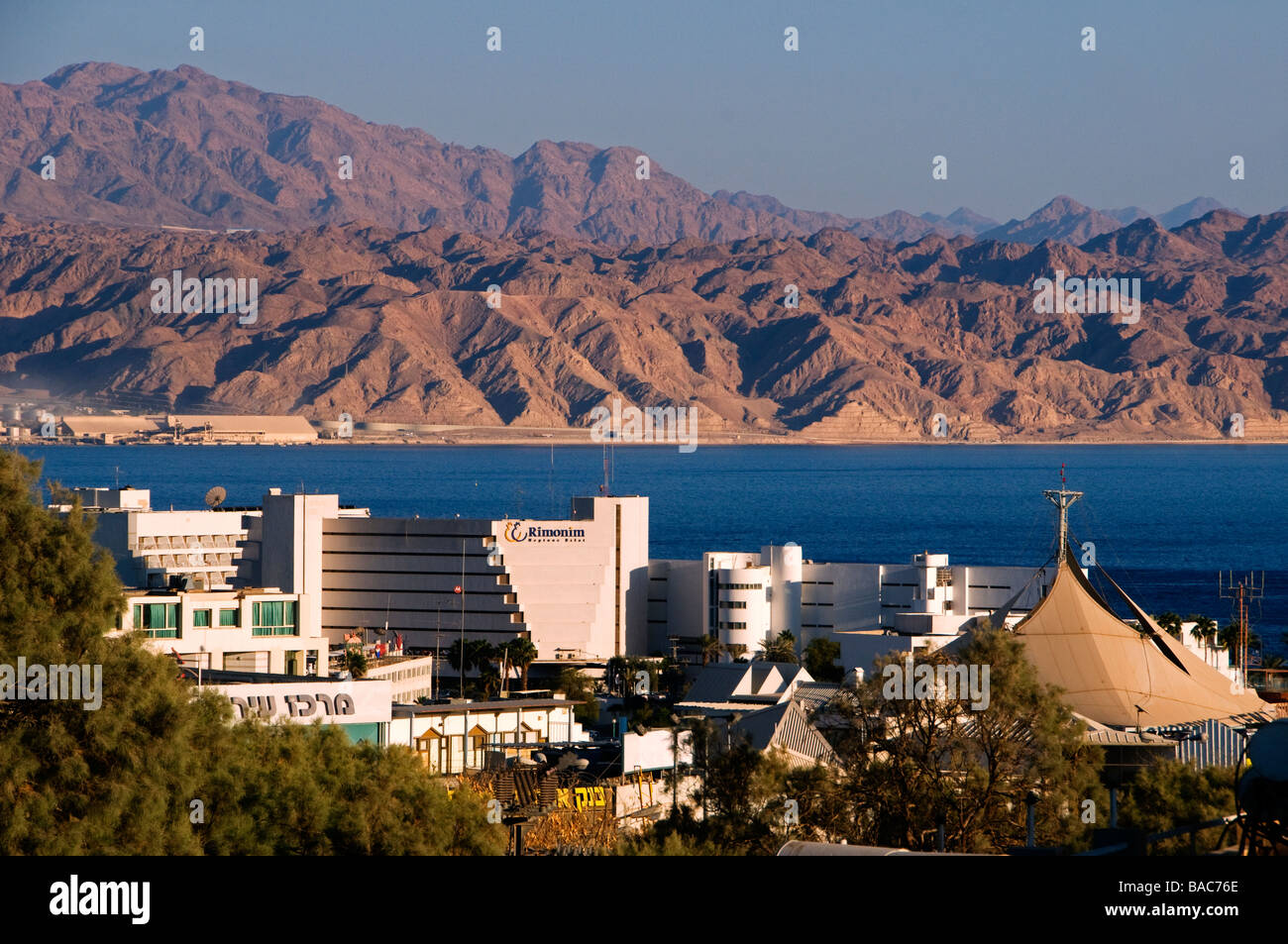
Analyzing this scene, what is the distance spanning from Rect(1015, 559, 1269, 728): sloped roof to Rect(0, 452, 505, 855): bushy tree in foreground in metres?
23.9

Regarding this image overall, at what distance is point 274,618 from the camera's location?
6219cm

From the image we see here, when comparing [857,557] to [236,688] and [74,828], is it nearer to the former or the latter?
[236,688]

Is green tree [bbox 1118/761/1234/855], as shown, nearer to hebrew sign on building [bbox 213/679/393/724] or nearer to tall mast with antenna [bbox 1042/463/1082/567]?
hebrew sign on building [bbox 213/679/393/724]

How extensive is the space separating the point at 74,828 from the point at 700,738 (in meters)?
9.58

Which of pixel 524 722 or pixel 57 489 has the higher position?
pixel 57 489

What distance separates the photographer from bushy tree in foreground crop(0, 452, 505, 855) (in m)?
18.2

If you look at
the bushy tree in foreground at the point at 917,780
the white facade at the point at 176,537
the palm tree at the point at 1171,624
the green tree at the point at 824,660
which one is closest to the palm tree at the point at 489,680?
the green tree at the point at 824,660

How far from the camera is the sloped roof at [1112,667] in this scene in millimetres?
44500

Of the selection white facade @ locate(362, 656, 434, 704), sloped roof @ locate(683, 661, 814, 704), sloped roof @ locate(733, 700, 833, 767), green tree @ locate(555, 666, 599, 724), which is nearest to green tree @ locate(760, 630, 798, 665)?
green tree @ locate(555, 666, 599, 724)

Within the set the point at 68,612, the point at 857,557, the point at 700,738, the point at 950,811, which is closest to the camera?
the point at 68,612

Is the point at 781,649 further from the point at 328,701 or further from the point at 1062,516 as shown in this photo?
the point at 328,701

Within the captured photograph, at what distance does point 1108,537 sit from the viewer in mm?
178250
